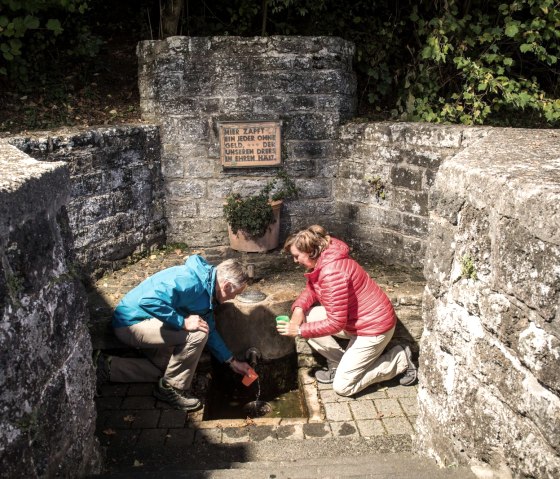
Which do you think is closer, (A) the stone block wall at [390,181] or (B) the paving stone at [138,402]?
(B) the paving stone at [138,402]

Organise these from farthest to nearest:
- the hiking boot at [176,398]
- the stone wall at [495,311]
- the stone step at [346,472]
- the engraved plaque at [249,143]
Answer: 1. the engraved plaque at [249,143]
2. the hiking boot at [176,398]
3. the stone step at [346,472]
4. the stone wall at [495,311]

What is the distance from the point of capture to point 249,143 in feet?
21.3

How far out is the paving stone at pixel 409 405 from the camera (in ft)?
14.9

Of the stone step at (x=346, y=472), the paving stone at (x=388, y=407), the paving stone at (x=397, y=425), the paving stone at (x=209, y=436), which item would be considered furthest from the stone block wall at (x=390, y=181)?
the stone step at (x=346, y=472)

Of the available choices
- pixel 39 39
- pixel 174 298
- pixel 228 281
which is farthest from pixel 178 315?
pixel 39 39

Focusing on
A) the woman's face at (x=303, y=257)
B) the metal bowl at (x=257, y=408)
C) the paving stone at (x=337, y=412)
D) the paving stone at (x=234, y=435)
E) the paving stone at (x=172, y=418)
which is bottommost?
the metal bowl at (x=257, y=408)

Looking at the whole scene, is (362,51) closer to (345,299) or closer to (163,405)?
(345,299)

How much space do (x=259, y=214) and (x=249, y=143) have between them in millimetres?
820

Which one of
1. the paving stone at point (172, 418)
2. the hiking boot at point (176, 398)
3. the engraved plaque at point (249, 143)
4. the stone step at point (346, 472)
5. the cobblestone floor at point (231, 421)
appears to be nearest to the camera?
the stone step at point (346, 472)

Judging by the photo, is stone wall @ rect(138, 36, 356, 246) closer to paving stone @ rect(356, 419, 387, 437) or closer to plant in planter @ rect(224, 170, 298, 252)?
Answer: plant in planter @ rect(224, 170, 298, 252)

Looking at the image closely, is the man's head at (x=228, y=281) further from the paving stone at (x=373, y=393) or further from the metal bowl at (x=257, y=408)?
the paving stone at (x=373, y=393)

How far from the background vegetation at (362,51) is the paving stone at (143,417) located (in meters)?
3.22

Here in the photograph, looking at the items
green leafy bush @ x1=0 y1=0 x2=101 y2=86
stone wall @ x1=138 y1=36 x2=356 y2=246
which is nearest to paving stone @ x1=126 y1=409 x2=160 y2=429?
stone wall @ x1=138 y1=36 x2=356 y2=246

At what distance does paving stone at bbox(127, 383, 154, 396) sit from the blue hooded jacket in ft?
1.89
